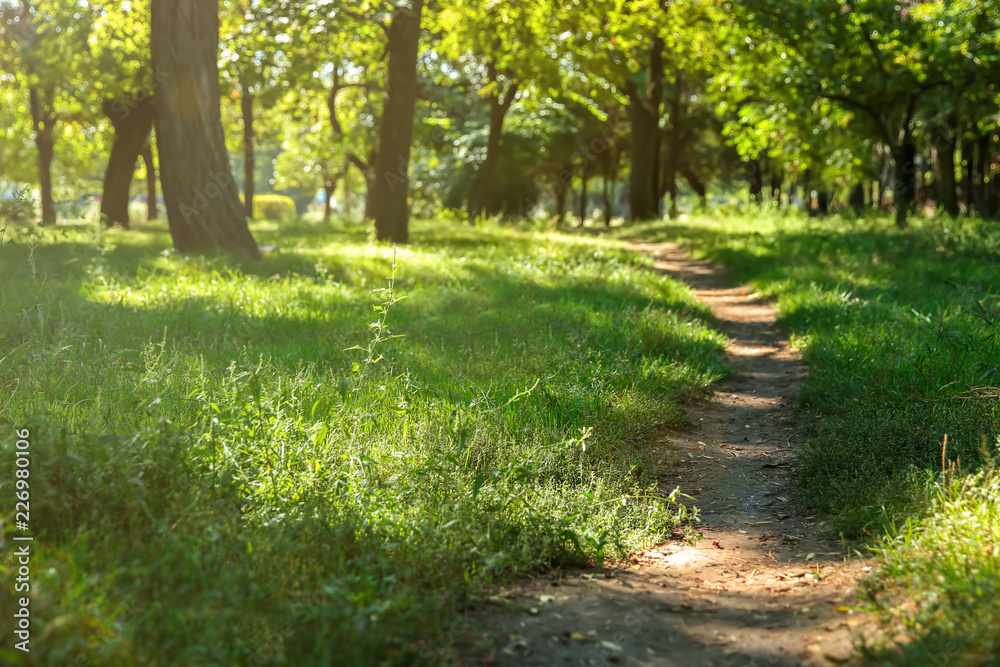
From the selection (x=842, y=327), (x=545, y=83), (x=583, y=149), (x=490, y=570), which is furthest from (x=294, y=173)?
(x=490, y=570)

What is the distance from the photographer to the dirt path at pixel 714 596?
8.87ft

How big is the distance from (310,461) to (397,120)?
11.5 metres

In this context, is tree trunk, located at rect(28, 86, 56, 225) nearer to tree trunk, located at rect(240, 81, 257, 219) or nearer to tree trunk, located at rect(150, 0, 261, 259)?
tree trunk, located at rect(240, 81, 257, 219)

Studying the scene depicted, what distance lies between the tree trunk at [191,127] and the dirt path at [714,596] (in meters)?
7.83

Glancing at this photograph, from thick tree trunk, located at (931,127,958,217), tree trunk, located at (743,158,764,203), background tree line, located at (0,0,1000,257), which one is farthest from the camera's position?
tree trunk, located at (743,158,764,203)

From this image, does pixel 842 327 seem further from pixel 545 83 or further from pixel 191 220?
pixel 545 83


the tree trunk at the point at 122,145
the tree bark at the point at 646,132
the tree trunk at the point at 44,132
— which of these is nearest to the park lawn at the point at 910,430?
the tree bark at the point at 646,132

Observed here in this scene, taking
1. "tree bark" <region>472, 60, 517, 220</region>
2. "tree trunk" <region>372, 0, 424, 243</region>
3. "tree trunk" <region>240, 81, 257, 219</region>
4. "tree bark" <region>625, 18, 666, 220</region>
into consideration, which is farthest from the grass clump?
"tree trunk" <region>240, 81, 257, 219</region>

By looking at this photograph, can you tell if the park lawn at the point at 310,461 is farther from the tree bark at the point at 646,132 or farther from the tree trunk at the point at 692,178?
the tree trunk at the point at 692,178

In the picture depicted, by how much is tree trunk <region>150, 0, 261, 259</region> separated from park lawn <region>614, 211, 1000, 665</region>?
25.5 ft

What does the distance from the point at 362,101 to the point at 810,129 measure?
16.8m

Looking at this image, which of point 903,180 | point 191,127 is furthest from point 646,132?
point 191,127

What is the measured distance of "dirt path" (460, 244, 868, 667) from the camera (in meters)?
2.70

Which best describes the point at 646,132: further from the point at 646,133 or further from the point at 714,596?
the point at 714,596
